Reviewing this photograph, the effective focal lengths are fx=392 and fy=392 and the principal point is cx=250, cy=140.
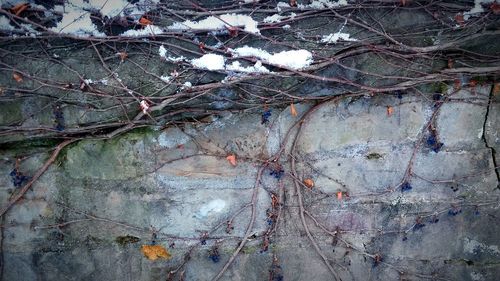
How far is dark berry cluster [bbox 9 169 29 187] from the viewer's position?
250cm

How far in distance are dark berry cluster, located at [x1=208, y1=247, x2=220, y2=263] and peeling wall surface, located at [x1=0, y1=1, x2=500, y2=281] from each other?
0.04 ft

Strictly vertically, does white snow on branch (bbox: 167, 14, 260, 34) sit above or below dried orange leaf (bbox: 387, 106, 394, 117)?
above

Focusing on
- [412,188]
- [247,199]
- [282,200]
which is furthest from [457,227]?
[247,199]

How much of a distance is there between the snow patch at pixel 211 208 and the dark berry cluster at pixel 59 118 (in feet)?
3.40

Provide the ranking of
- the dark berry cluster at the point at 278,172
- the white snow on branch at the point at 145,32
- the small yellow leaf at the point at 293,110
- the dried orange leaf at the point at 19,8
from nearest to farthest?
the dried orange leaf at the point at 19,8 < the white snow on branch at the point at 145,32 < the small yellow leaf at the point at 293,110 < the dark berry cluster at the point at 278,172

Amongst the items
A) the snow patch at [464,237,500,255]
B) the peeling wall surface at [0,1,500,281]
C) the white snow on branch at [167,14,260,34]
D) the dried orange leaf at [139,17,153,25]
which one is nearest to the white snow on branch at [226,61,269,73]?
the peeling wall surface at [0,1,500,281]

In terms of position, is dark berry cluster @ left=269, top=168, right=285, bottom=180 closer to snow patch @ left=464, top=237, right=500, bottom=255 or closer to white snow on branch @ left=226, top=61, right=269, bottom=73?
white snow on branch @ left=226, top=61, right=269, bottom=73

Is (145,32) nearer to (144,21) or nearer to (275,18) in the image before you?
(144,21)

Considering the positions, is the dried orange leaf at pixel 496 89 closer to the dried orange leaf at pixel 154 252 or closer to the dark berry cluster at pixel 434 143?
the dark berry cluster at pixel 434 143

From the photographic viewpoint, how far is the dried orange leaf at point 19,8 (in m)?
A: 2.19

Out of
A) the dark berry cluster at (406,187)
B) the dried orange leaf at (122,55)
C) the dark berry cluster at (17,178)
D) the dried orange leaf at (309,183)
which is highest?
the dried orange leaf at (122,55)

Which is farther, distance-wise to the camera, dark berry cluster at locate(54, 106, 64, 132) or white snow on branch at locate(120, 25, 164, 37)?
dark berry cluster at locate(54, 106, 64, 132)

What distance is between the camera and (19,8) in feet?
7.18

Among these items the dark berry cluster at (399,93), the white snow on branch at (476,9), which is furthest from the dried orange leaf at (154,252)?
the white snow on branch at (476,9)
